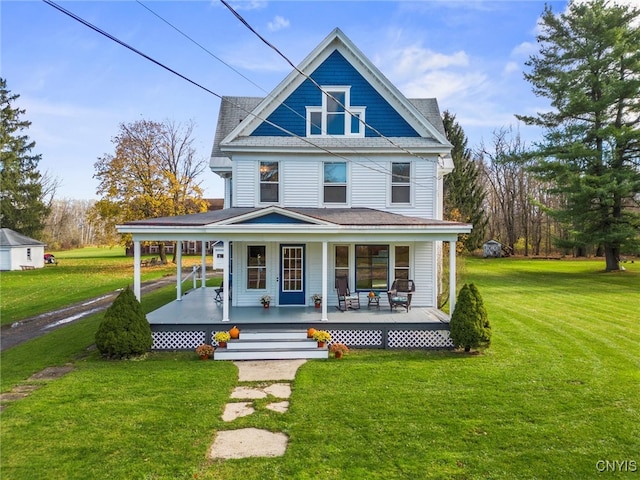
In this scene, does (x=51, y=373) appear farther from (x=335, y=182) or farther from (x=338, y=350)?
(x=335, y=182)

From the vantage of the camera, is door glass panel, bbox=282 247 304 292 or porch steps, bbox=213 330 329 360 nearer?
porch steps, bbox=213 330 329 360

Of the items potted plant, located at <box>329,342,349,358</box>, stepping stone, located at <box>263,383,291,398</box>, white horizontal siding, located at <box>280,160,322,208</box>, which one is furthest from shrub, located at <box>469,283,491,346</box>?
white horizontal siding, located at <box>280,160,322,208</box>

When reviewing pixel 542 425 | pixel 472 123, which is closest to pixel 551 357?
pixel 542 425

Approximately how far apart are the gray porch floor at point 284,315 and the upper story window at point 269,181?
3977 millimetres

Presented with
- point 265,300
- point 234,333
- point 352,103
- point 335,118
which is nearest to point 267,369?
point 234,333

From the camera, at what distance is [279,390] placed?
24.8ft

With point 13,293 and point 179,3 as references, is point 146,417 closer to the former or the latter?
point 179,3

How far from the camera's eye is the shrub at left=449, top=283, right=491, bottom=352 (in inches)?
379

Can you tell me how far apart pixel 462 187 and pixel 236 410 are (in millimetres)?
41244

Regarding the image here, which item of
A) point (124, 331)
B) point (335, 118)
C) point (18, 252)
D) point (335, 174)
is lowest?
point (124, 331)

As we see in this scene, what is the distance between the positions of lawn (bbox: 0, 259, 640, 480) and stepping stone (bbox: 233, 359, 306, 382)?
0.39 metres

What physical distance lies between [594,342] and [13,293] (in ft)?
88.2

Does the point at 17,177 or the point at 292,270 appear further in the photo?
the point at 17,177

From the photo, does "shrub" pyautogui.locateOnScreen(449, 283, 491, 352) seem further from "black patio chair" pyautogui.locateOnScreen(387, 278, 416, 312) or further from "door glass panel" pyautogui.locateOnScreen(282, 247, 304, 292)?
"door glass panel" pyautogui.locateOnScreen(282, 247, 304, 292)
